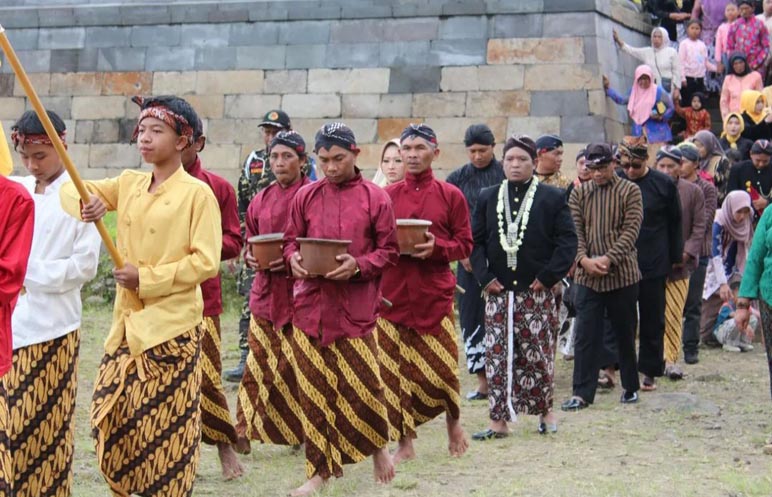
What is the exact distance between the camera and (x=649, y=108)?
56.9 ft

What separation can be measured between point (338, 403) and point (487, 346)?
1.82 meters

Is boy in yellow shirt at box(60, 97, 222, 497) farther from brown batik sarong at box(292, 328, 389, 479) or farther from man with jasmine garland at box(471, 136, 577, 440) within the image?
man with jasmine garland at box(471, 136, 577, 440)

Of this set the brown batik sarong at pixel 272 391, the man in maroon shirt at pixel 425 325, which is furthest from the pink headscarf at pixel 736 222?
the brown batik sarong at pixel 272 391

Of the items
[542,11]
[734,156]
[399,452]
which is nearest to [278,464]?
[399,452]

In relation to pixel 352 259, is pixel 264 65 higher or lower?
higher

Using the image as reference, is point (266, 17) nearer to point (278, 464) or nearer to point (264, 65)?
point (264, 65)

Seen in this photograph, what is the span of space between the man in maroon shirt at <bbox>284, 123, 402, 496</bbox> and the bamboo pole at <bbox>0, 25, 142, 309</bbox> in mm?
1428

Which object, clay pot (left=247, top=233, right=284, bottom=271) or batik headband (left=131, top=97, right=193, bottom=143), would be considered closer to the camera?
batik headband (left=131, top=97, right=193, bottom=143)

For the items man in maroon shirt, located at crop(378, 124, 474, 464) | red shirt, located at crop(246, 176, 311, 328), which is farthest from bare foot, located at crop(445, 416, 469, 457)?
red shirt, located at crop(246, 176, 311, 328)

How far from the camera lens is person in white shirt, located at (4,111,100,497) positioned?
6234 mm

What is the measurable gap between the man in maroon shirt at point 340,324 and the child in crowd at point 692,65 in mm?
11397

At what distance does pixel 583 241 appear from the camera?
10516 mm

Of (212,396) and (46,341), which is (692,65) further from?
(46,341)

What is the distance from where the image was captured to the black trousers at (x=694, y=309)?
→ 12742mm
